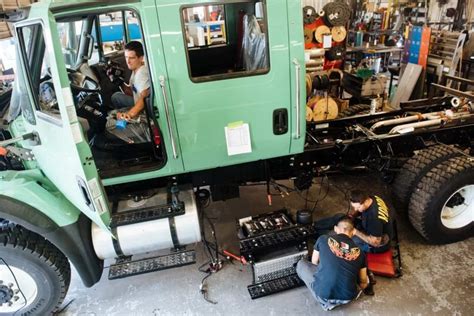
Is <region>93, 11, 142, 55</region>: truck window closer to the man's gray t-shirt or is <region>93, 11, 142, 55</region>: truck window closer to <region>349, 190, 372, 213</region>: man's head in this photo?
the man's gray t-shirt

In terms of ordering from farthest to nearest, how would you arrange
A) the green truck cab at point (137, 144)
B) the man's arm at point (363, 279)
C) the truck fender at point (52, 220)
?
the man's arm at point (363, 279) → the truck fender at point (52, 220) → the green truck cab at point (137, 144)

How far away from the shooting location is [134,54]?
2895mm

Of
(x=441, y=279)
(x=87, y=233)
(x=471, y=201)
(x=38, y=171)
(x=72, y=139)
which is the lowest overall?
(x=441, y=279)

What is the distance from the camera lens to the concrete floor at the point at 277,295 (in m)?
2.72

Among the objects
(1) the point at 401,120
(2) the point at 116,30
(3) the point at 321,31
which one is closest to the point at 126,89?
(2) the point at 116,30

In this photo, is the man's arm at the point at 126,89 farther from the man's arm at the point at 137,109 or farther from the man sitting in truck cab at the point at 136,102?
the man's arm at the point at 137,109

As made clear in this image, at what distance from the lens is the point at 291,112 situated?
262cm

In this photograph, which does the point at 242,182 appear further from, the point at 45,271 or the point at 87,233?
the point at 45,271

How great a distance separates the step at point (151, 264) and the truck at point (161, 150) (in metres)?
0.01

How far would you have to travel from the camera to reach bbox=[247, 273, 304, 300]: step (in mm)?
2840

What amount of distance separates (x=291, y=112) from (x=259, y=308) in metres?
1.55

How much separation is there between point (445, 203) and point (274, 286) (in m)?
1.67

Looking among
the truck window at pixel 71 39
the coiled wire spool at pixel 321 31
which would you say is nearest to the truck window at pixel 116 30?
the truck window at pixel 71 39

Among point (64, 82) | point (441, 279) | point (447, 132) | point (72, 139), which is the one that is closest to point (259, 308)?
point (441, 279)
